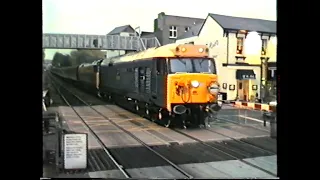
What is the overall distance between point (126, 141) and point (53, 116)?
1.83 feet

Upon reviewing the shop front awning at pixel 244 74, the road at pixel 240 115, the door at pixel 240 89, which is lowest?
the road at pixel 240 115

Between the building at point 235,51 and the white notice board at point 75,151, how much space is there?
3.44 feet

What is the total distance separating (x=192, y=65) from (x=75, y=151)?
108 centimetres

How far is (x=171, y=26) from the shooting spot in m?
2.73

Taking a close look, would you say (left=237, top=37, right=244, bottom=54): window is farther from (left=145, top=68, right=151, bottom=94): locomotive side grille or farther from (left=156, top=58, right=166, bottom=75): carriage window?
(left=145, top=68, right=151, bottom=94): locomotive side grille

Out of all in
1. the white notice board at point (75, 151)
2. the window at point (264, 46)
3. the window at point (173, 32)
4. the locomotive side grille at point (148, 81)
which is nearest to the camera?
the white notice board at point (75, 151)

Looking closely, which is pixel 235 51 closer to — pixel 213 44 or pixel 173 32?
pixel 213 44

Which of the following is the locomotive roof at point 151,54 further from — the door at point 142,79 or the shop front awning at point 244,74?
the shop front awning at point 244,74

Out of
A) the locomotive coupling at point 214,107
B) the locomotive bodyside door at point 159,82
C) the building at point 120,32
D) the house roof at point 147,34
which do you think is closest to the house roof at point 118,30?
the building at point 120,32

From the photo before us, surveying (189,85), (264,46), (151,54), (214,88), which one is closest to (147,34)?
(151,54)

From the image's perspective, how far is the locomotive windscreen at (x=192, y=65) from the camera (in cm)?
271

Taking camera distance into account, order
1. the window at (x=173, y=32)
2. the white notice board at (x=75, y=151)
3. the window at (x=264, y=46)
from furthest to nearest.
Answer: the window at (x=173, y=32) < the window at (x=264, y=46) < the white notice board at (x=75, y=151)
